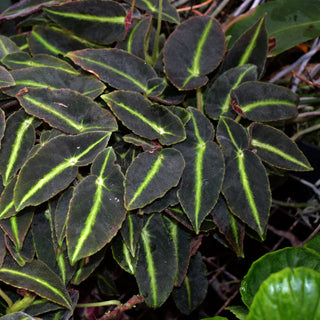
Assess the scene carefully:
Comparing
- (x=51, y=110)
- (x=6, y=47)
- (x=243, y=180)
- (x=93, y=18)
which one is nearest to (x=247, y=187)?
(x=243, y=180)

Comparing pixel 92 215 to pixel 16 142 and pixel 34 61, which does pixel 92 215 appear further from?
pixel 34 61

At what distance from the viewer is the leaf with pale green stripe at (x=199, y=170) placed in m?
0.90

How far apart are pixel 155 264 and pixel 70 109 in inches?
15.7

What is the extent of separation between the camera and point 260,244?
144 centimetres

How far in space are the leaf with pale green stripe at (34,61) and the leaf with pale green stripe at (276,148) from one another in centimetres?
46

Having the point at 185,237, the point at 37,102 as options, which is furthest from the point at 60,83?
the point at 185,237

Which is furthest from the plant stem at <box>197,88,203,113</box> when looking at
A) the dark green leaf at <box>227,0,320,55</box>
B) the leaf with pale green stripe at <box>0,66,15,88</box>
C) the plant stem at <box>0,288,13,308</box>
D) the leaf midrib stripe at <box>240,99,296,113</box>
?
the plant stem at <box>0,288,13,308</box>

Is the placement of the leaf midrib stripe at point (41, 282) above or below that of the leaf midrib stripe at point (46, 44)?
below

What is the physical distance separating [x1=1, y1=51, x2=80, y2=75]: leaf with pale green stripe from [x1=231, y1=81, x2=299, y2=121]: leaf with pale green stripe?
0.41 m

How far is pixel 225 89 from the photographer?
105 centimetres

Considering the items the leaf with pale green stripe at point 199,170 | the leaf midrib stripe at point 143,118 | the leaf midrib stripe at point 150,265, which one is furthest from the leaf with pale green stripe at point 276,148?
the leaf midrib stripe at point 150,265

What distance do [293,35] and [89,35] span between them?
542mm

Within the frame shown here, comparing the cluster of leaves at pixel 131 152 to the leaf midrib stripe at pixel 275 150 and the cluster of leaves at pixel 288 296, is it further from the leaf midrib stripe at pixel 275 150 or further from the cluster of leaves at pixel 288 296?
the cluster of leaves at pixel 288 296

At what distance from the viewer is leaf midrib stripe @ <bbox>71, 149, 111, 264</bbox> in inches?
32.9
